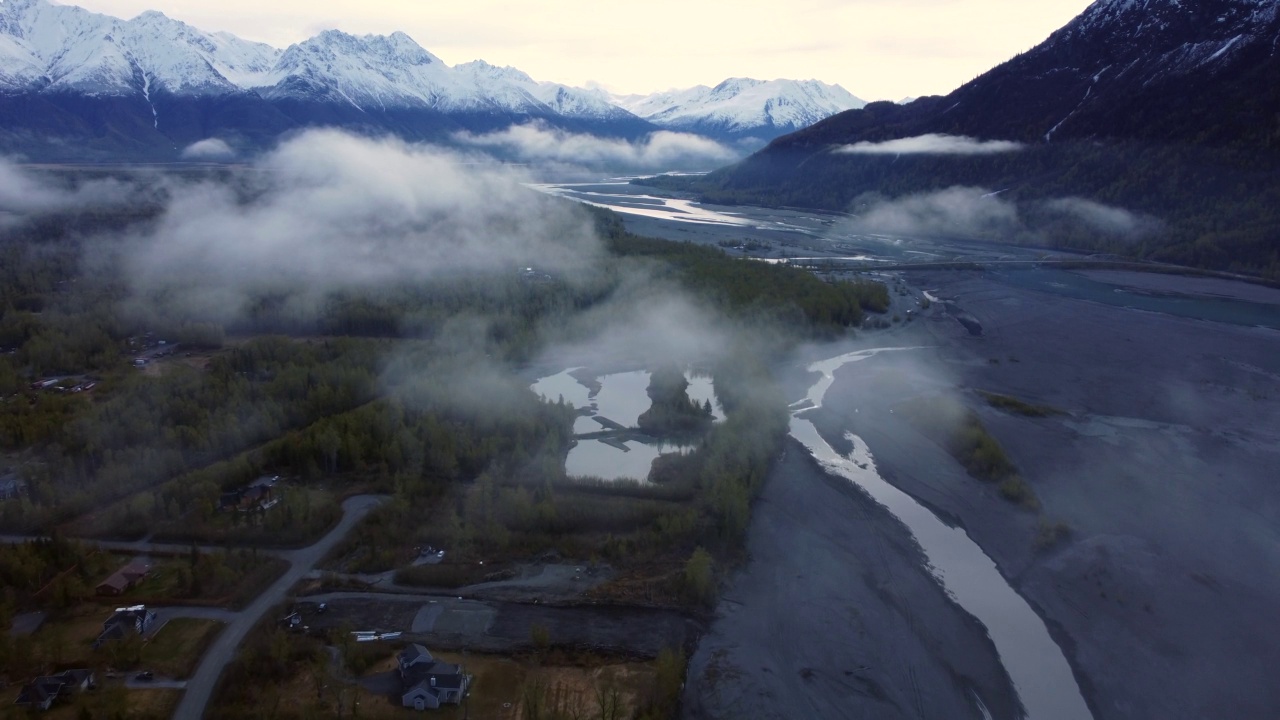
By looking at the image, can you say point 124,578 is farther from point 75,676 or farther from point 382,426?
point 382,426

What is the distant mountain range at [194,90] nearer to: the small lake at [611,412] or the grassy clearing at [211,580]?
the small lake at [611,412]

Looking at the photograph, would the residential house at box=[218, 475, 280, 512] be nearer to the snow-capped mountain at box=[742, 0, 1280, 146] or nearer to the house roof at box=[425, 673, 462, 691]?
the house roof at box=[425, 673, 462, 691]

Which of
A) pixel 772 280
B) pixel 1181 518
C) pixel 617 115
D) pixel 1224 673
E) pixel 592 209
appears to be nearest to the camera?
pixel 1224 673

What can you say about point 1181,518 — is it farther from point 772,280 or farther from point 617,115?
point 617,115

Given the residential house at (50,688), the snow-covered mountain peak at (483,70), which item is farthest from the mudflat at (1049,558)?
the snow-covered mountain peak at (483,70)

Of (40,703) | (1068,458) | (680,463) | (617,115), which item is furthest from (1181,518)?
(617,115)

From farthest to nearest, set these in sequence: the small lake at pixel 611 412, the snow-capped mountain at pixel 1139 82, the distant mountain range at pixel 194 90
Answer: the distant mountain range at pixel 194 90 < the snow-capped mountain at pixel 1139 82 < the small lake at pixel 611 412
